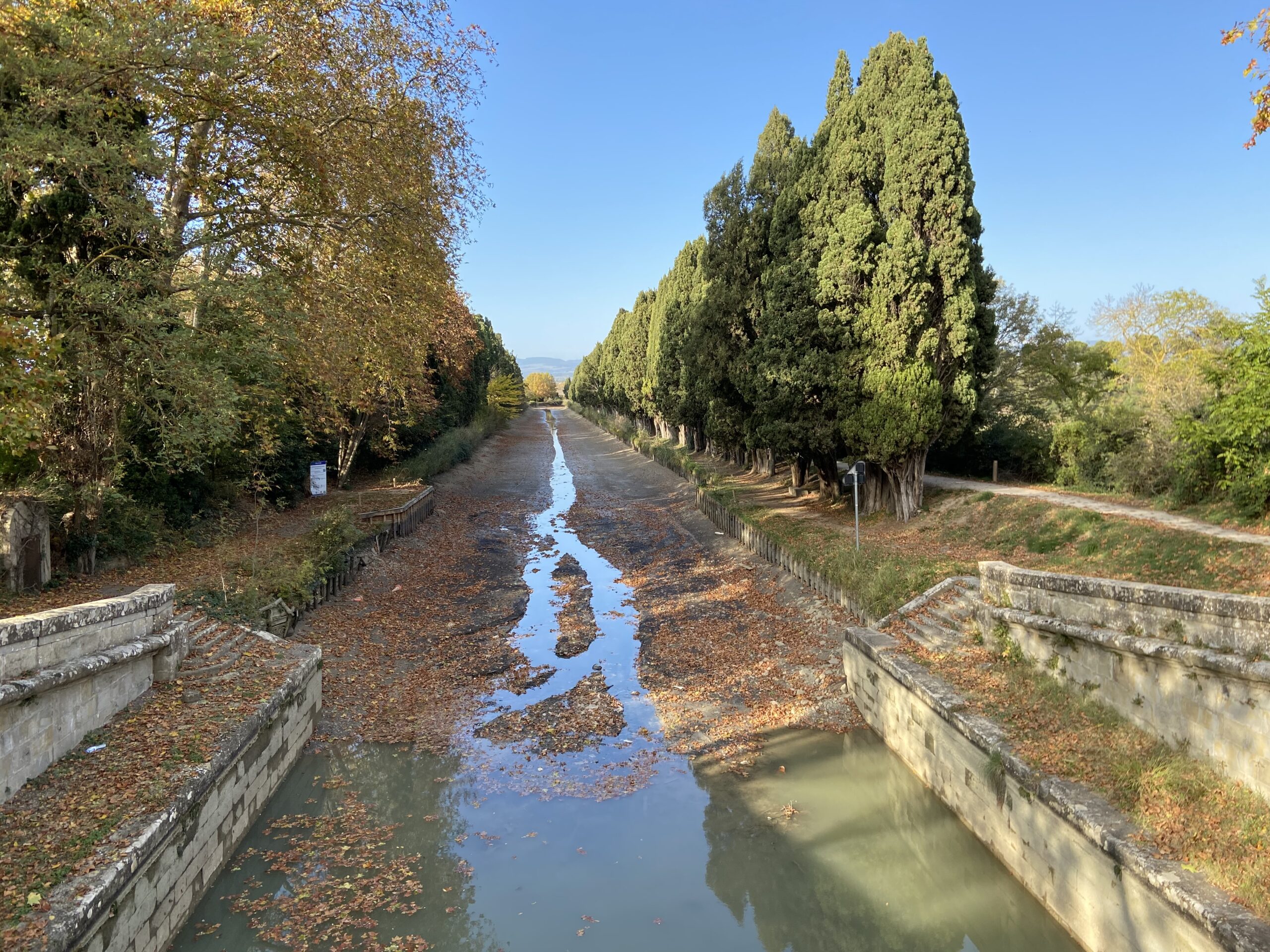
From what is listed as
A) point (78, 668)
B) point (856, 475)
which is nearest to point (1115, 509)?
point (856, 475)

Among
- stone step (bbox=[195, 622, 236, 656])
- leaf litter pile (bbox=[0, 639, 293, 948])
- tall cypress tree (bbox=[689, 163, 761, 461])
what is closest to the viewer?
leaf litter pile (bbox=[0, 639, 293, 948])

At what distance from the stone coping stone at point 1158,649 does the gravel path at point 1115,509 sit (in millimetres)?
5284

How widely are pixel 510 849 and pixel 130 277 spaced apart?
10.4m

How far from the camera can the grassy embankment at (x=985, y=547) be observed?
12.1m

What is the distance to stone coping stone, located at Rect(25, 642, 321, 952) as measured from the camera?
549 centimetres

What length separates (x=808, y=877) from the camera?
853cm

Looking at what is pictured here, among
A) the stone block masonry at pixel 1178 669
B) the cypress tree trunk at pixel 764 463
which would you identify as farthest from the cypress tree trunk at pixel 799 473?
the stone block masonry at pixel 1178 669

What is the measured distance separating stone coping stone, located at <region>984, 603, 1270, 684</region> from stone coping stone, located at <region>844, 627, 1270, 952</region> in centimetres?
145

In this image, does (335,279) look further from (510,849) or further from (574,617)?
(510,849)

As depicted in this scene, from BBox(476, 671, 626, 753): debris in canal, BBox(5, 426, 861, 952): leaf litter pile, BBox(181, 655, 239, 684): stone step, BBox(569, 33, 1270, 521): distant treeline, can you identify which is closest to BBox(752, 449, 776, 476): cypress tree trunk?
BBox(569, 33, 1270, 521): distant treeline

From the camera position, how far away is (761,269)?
82.1 ft

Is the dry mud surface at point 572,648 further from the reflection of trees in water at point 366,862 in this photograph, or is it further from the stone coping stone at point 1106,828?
the stone coping stone at point 1106,828

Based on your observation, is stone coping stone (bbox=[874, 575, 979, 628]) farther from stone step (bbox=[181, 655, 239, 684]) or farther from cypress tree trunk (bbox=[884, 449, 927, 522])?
stone step (bbox=[181, 655, 239, 684])

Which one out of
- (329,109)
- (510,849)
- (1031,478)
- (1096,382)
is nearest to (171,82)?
(329,109)
